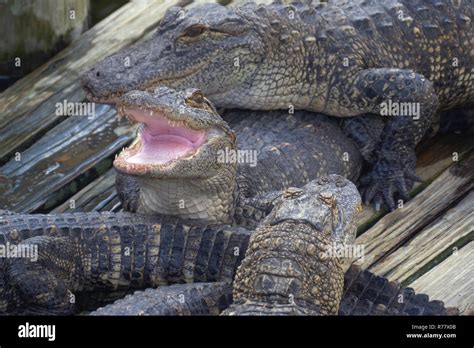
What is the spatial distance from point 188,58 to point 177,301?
5.85 feet

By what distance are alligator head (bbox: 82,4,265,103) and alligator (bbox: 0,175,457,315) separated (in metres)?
0.87

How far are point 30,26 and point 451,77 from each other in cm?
232

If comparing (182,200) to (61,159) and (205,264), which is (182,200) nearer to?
(205,264)

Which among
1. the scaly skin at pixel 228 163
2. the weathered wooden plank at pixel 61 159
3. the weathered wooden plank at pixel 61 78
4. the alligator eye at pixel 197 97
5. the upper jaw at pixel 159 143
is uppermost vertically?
the alligator eye at pixel 197 97

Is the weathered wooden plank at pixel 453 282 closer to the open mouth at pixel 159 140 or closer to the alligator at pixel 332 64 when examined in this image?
the alligator at pixel 332 64

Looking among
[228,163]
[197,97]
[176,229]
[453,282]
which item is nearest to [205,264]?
[176,229]

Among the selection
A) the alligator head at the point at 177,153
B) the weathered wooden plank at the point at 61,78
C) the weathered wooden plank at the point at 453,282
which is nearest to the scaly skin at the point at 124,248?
the alligator head at the point at 177,153

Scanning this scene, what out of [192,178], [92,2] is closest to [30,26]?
[92,2]

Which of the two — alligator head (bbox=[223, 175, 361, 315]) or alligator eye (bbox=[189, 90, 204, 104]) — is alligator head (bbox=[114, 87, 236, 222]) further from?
alligator head (bbox=[223, 175, 361, 315])

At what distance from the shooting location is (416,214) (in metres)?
6.48

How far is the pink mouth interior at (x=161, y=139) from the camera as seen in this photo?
5727mm

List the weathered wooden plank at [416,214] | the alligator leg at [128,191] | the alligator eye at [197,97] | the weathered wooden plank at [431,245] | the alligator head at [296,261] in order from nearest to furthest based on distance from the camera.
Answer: the alligator head at [296,261] → the alligator eye at [197,97] → the weathered wooden plank at [431,245] → the weathered wooden plank at [416,214] → the alligator leg at [128,191]

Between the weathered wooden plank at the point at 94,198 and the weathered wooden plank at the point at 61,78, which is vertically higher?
the weathered wooden plank at the point at 61,78

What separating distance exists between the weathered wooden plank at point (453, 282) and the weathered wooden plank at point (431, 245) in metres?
0.04
